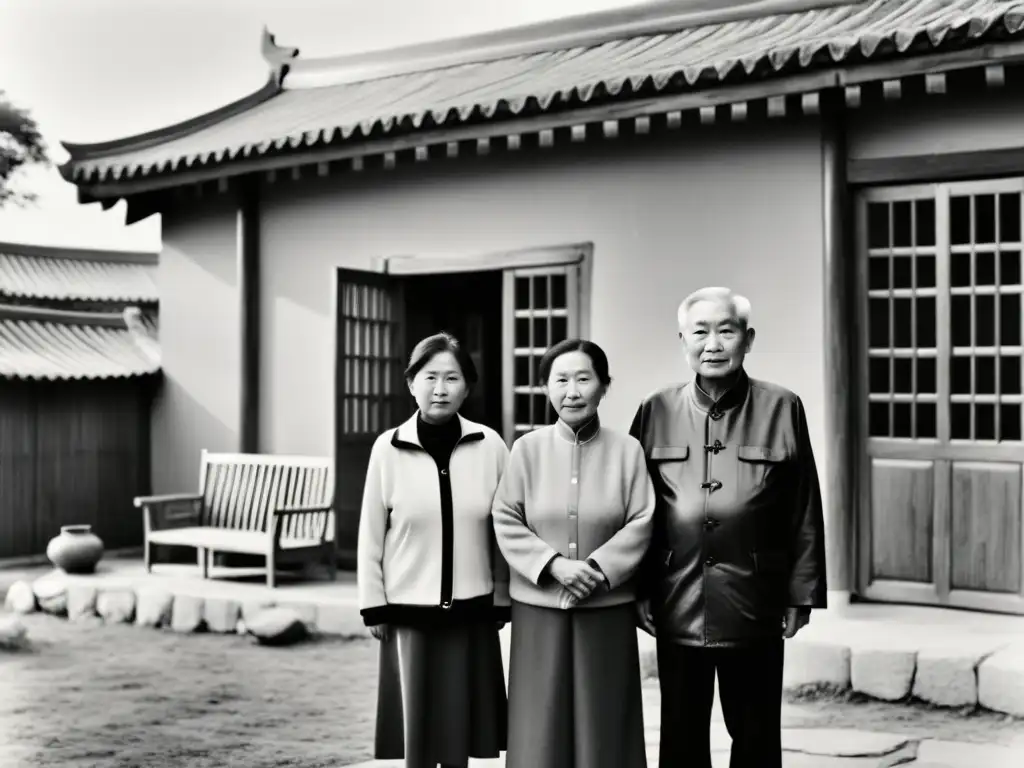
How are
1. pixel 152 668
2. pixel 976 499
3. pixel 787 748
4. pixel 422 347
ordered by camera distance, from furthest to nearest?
pixel 152 668 < pixel 976 499 < pixel 787 748 < pixel 422 347

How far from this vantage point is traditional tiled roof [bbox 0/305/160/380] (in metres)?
10.0

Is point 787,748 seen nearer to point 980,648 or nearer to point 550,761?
point 980,648

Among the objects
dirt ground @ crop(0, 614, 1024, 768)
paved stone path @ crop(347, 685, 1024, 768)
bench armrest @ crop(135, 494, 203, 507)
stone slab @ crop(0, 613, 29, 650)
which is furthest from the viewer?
bench armrest @ crop(135, 494, 203, 507)

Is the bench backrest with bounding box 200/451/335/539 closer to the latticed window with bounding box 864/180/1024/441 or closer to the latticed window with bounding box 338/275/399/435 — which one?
the latticed window with bounding box 338/275/399/435

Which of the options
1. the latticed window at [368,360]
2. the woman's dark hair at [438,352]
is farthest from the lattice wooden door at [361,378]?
the woman's dark hair at [438,352]

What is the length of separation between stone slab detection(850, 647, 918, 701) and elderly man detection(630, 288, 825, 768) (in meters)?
2.45

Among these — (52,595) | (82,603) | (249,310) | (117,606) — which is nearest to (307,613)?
(117,606)

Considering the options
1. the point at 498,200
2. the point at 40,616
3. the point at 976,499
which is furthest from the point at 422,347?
the point at 40,616

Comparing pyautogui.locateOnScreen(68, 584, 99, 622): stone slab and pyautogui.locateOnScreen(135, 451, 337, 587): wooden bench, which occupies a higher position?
pyautogui.locateOnScreen(135, 451, 337, 587): wooden bench

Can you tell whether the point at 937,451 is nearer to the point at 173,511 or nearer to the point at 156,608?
the point at 156,608

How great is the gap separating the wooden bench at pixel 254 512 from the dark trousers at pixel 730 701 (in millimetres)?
4805

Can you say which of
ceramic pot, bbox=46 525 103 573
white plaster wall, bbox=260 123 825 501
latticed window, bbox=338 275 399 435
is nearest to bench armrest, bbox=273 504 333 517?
white plaster wall, bbox=260 123 825 501

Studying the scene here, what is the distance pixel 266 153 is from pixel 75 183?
2266mm

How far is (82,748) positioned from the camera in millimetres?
5414
